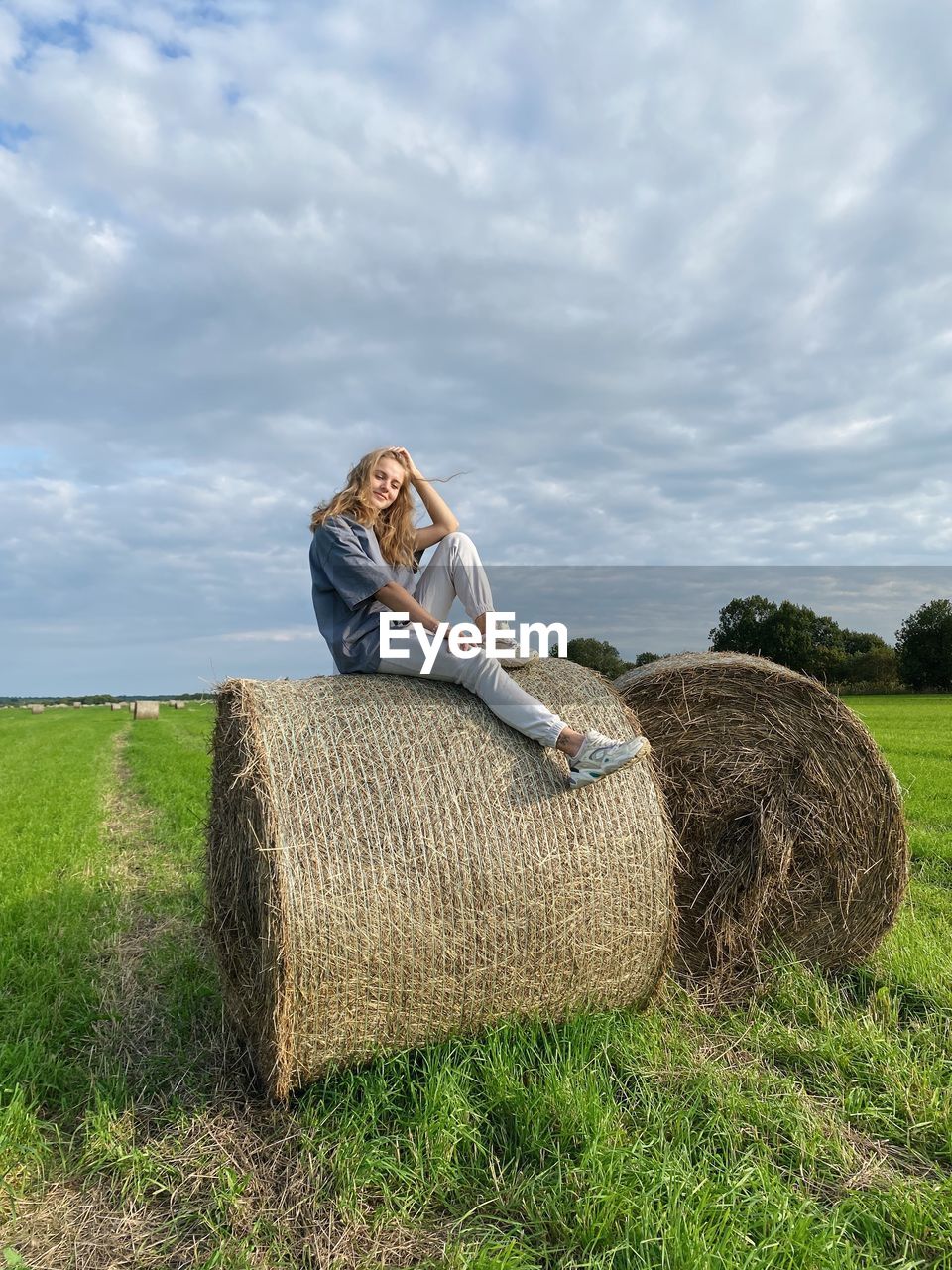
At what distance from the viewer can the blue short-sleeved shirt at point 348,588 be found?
4.68 meters

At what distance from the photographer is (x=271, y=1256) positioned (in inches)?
114

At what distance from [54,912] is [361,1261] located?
4.52 metres

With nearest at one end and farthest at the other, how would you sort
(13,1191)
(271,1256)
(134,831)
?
(271,1256) < (13,1191) < (134,831)

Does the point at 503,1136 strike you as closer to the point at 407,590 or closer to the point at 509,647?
the point at 509,647

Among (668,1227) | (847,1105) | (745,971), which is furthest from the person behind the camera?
(745,971)

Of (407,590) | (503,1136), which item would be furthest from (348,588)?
(503,1136)

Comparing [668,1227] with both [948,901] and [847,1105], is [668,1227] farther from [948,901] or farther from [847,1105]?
[948,901]

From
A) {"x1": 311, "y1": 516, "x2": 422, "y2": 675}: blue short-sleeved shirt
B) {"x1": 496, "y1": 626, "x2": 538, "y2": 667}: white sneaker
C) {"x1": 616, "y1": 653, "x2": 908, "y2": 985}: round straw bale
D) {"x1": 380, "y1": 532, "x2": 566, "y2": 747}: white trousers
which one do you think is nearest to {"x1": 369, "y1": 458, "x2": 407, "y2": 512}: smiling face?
{"x1": 311, "y1": 516, "x2": 422, "y2": 675}: blue short-sleeved shirt

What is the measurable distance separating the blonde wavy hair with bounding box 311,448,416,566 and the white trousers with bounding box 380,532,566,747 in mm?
301

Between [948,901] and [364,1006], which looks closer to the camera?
[364,1006]

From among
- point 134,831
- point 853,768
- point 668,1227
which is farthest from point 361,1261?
point 134,831

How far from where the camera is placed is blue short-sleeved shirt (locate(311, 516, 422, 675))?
15.3ft

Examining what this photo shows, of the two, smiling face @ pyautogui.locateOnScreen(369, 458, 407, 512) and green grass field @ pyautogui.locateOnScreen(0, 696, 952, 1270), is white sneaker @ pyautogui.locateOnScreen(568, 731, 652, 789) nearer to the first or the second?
green grass field @ pyautogui.locateOnScreen(0, 696, 952, 1270)

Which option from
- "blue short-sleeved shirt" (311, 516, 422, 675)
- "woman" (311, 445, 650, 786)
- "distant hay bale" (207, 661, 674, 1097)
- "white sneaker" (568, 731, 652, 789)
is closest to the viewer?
"distant hay bale" (207, 661, 674, 1097)
